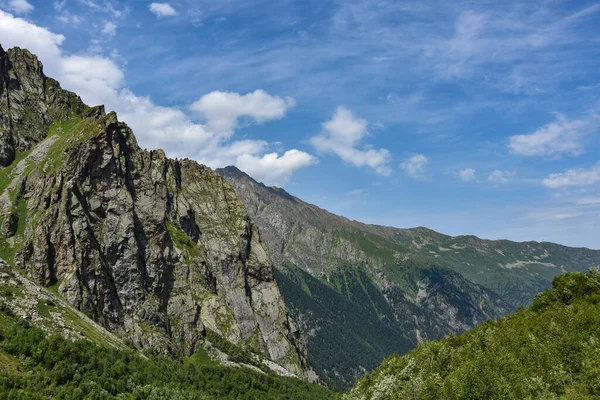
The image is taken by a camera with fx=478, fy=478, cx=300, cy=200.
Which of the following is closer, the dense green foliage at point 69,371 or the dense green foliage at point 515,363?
the dense green foliage at point 515,363

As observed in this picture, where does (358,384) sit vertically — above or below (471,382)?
below

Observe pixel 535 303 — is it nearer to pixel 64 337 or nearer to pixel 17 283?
pixel 64 337

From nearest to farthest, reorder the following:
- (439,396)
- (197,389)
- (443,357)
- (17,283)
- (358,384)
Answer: (439,396), (443,357), (358,384), (17,283), (197,389)

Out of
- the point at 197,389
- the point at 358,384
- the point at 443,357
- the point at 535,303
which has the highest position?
the point at 535,303

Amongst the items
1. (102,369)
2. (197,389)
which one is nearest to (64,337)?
(102,369)

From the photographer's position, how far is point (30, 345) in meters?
121

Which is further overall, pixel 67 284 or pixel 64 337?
pixel 67 284

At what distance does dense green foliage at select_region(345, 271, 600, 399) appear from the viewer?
78.1 metres

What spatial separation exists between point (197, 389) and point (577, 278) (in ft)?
441

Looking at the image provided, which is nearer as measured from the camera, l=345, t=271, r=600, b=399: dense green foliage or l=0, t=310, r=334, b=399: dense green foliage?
l=345, t=271, r=600, b=399: dense green foliage

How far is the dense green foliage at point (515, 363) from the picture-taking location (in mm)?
78062

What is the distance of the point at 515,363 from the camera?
87750 millimetres

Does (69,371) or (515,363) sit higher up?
(515,363)

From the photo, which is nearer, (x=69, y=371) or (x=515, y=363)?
(x=515, y=363)
